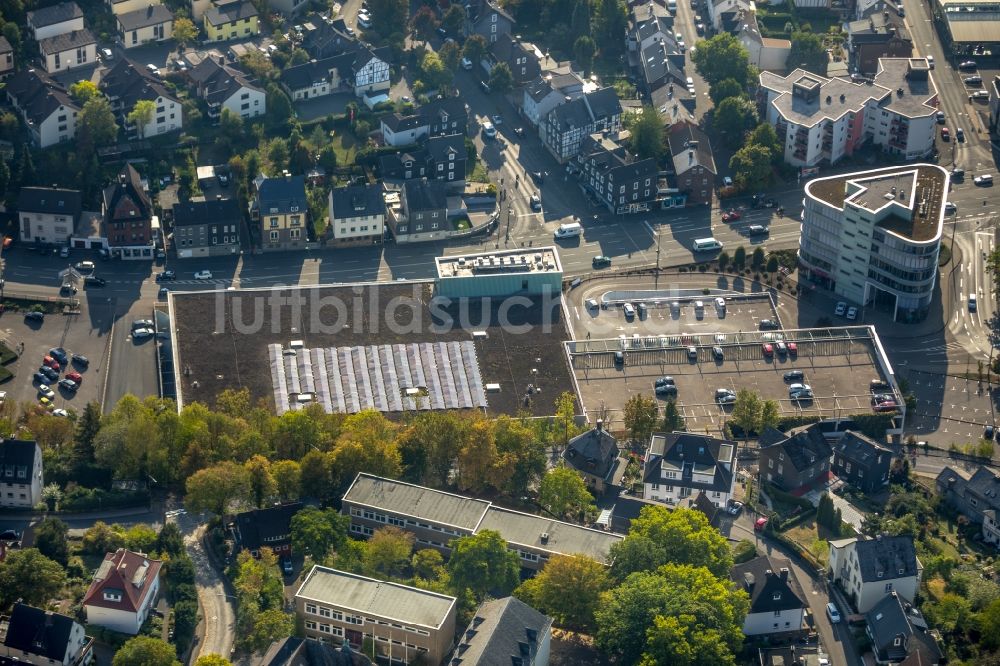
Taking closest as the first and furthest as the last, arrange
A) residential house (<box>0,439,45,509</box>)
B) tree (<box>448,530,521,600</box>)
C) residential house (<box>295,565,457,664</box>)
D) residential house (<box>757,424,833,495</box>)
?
residential house (<box>295,565,457,664</box>) → tree (<box>448,530,521,600</box>) → residential house (<box>0,439,45,509</box>) → residential house (<box>757,424,833,495</box>)

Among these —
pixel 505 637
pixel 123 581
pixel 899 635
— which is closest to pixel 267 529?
pixel 123 581

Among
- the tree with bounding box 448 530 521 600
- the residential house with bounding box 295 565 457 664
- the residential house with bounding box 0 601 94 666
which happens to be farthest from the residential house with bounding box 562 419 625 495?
the residential house with bounding box 0 601 94 666

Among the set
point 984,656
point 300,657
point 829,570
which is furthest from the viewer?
point 829,570

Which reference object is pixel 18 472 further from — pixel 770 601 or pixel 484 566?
pixel 770 601

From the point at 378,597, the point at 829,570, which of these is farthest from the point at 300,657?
the point at 829,570

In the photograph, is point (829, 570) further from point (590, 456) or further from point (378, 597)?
point (378, 597)

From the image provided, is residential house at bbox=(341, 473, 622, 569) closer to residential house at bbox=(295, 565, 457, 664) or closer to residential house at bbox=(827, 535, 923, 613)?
residential house at bbox=(295, 565, 457, 664)
